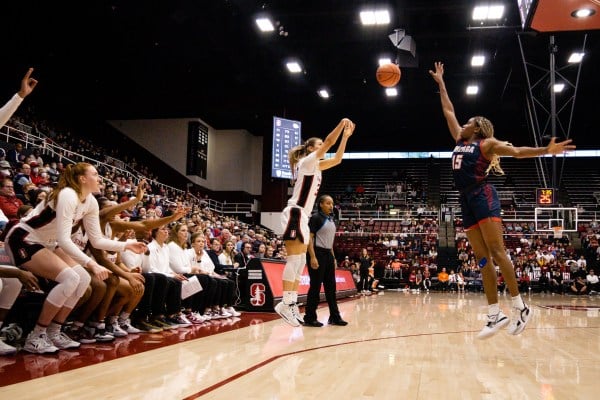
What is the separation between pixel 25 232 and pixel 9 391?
5.47 feet

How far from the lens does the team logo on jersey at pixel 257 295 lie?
8688 mm

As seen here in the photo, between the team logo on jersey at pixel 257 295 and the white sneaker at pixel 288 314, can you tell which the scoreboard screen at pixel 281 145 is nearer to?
the team logo on jersey at pixel 257 295

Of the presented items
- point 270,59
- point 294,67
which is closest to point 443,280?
point 294,67

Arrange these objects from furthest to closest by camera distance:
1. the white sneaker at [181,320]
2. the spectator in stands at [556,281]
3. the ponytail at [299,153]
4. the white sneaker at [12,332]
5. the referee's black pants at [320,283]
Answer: the spectator in stands at [556,281] < the referee's black pants at [320,283] < the white sneaker at [181,320] < the ponytail at [299,153] < the white sneaker at [12,332]

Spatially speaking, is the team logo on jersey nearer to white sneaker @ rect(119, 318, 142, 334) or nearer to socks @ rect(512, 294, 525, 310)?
white sneaker @ rect(119, 318, 142, 334)

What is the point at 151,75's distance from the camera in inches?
Answer: 801

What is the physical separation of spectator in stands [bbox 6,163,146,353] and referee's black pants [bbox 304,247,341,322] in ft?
9.15

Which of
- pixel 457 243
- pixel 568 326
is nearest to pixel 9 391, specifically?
pixel 568 326

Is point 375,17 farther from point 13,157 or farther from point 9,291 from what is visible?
point 9,291

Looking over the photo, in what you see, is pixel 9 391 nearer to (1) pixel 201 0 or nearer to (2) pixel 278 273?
(2) pixel 278 273

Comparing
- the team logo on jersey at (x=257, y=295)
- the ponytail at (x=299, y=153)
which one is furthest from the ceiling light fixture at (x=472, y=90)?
the ponytail at (x=299, y=153)

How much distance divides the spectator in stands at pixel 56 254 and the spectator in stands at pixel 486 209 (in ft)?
8.91

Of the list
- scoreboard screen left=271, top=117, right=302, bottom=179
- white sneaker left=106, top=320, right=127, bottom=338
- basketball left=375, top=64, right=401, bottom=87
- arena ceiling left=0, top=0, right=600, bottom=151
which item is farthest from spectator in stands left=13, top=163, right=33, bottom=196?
scoreboard screen left=271, top=117, right=302, bottom=179

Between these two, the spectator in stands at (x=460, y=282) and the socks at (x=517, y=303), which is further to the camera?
the spectator in stands at (x=460, y=282)
